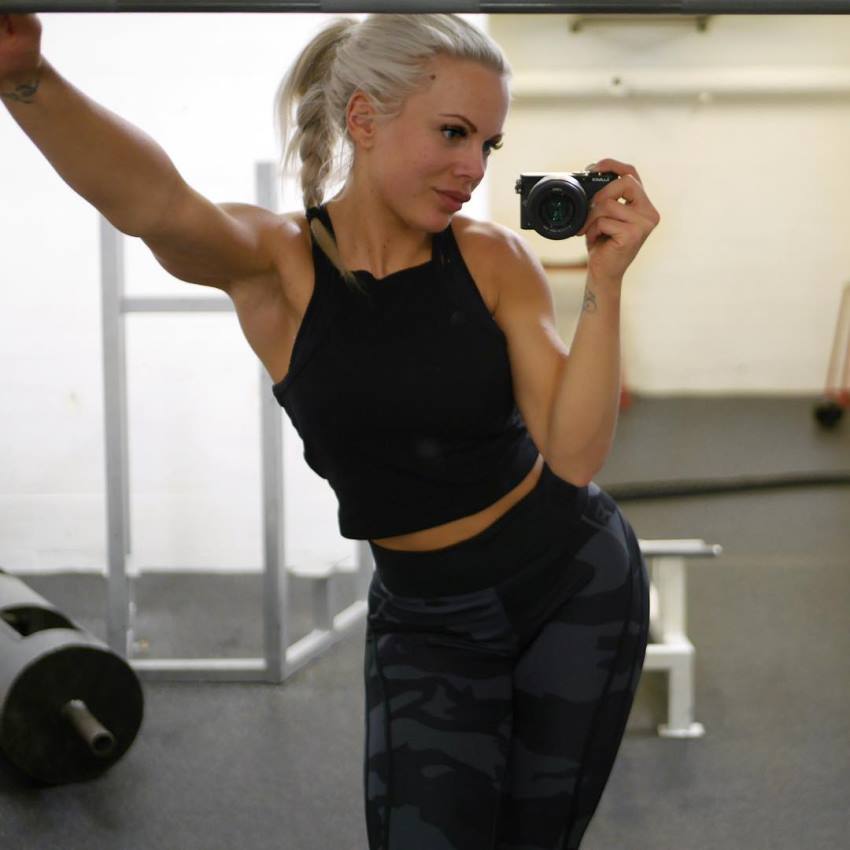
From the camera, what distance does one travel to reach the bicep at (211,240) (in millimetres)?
1228

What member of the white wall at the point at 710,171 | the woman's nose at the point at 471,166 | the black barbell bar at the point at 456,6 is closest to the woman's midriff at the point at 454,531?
the woman's nose at the point at 471,166

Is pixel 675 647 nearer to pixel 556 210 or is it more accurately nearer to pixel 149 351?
pixel 149 351

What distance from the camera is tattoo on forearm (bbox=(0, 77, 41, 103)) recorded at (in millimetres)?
1053

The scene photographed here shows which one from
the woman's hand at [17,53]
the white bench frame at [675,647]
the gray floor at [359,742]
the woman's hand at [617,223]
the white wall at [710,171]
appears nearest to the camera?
the woman's hand at [17,53]

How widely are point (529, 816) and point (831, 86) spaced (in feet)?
22.8

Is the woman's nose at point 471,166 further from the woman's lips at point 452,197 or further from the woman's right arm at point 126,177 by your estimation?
the woman's right arm at point 126,177

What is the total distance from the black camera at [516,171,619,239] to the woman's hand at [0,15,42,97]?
496 mm

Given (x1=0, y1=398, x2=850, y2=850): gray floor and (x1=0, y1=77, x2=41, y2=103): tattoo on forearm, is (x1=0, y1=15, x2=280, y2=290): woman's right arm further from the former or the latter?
(x1=0, y1=398, x2=850, y2=850): gray floor

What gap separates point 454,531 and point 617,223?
0.41 metres

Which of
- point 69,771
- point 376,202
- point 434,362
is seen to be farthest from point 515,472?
point 69,771

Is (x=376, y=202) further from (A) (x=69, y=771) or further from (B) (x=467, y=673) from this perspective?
(A) (x=69, y=771)

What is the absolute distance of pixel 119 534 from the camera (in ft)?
10.5

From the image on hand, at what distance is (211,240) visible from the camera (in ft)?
4.17

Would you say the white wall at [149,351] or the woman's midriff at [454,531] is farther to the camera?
the white wall at [149,351]
